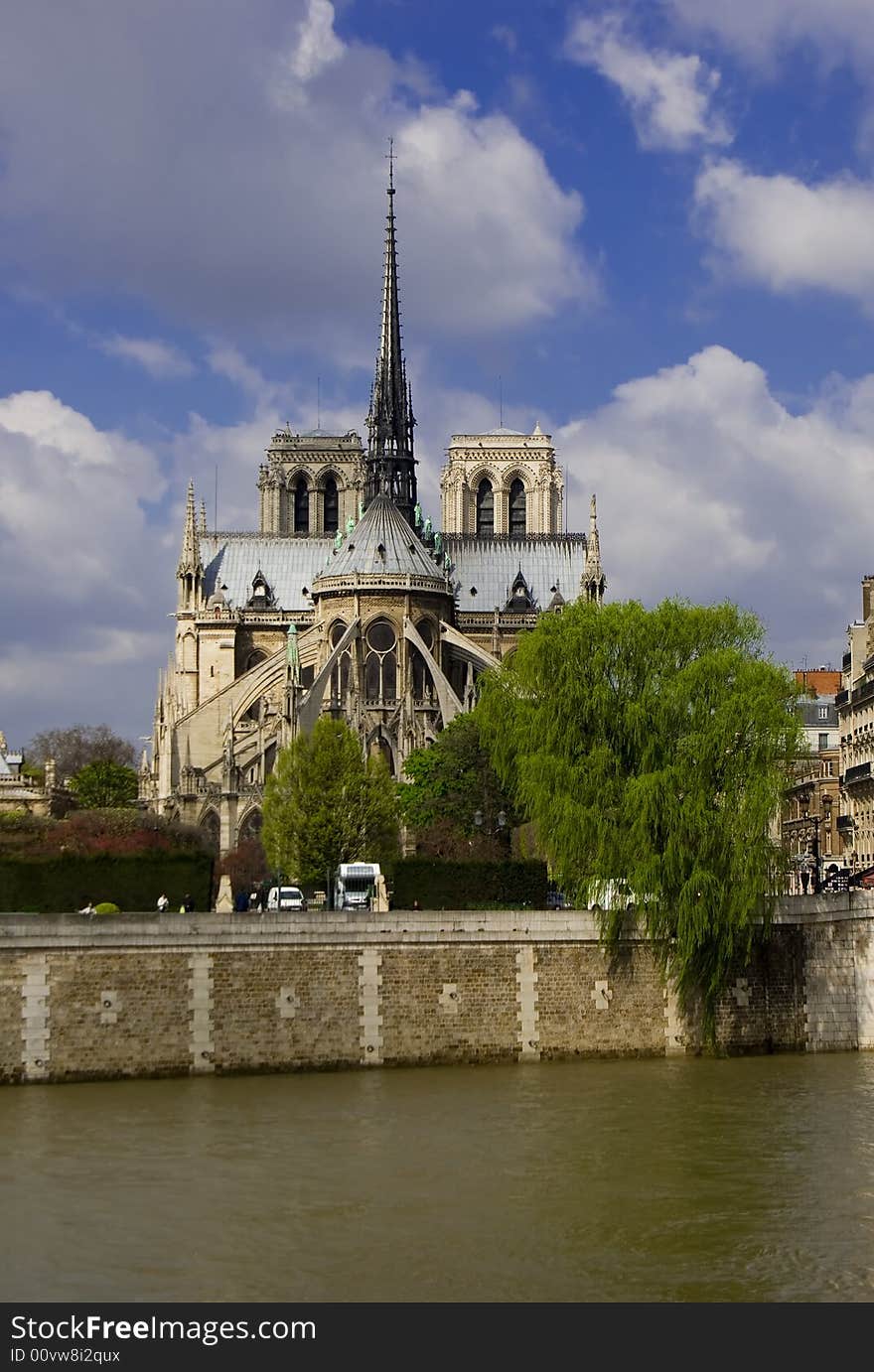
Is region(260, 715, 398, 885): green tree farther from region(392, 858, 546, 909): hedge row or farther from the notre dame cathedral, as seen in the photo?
the notre dame cathedral

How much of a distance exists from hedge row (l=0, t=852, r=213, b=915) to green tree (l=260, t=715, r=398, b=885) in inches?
563

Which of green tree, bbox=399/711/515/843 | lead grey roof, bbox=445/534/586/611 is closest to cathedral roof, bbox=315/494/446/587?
lead grey roof, bbox=445/534/586/611

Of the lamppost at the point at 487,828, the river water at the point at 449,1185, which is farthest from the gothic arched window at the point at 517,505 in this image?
the river water at the point at 449,1185

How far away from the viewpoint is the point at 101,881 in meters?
44.5

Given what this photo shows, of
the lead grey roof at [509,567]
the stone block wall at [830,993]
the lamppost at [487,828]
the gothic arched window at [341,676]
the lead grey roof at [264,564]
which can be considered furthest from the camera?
Result: the lead grey roof at [509,567]

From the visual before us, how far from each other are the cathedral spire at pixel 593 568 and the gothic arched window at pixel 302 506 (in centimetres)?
2157

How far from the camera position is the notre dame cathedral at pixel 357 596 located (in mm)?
92938

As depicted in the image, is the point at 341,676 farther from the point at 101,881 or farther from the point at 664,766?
the point at 664,766

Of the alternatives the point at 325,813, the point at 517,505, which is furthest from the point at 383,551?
the point at 325,813

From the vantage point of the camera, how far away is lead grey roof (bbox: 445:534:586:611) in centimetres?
11681

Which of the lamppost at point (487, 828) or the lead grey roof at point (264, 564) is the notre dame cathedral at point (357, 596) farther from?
the lamppost at point (487, 828)

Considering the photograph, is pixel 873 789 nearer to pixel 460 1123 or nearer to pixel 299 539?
pixel 460 1123
